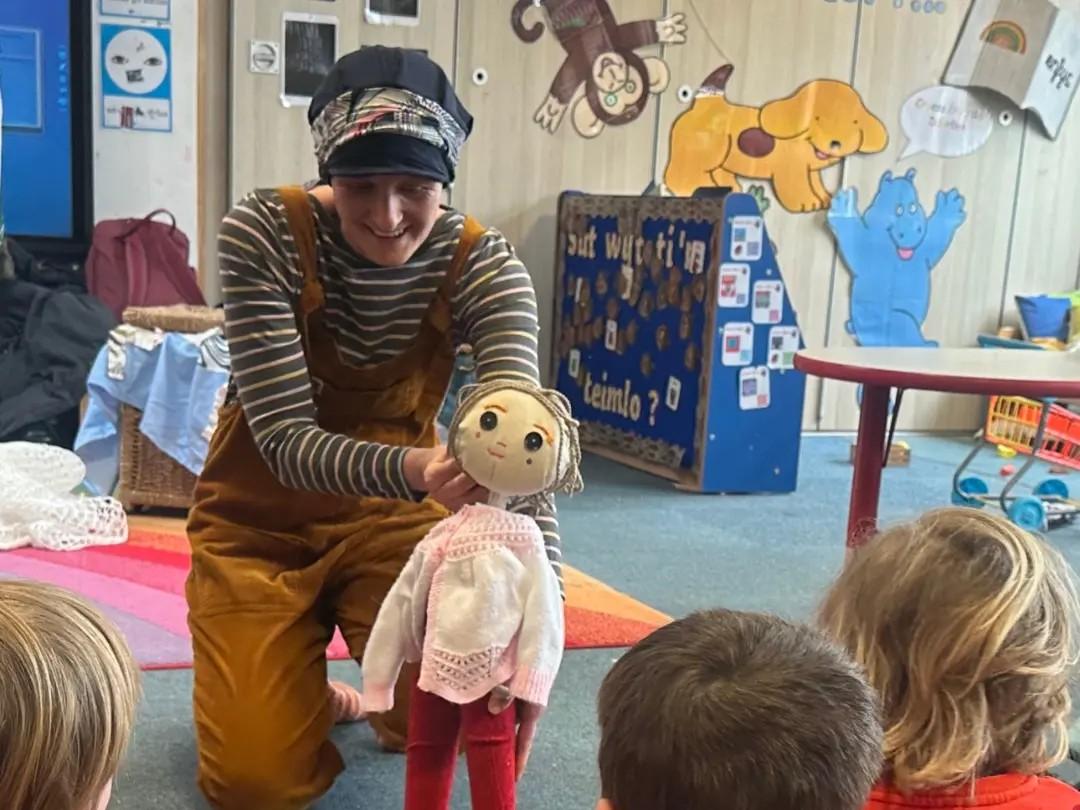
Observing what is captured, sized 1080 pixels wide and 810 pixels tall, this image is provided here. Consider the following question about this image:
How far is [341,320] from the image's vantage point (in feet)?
4.81

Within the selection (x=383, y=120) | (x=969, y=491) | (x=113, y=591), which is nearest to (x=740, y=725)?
(x=383, y=120)

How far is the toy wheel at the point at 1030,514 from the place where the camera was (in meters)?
3.02

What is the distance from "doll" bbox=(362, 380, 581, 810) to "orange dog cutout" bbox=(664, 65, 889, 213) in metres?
3.04

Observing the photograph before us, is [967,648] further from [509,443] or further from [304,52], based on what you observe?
[304,52]

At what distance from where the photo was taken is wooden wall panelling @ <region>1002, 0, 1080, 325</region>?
14.7 feet

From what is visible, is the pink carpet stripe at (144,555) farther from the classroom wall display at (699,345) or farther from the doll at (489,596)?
the classroom wall display at (699,345)

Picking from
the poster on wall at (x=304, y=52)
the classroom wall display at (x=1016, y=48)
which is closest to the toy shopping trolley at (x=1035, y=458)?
the classroom wall display at (x=1016, y=48)

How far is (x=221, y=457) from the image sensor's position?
1.48m

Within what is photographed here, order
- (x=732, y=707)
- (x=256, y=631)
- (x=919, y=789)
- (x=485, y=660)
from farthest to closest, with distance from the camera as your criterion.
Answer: (x=256, y=631), (x=485, y=660), (x=919, y=789), (x=732, y=707)

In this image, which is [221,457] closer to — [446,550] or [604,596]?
[446,550]

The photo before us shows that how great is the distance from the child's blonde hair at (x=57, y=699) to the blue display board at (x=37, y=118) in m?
3.01

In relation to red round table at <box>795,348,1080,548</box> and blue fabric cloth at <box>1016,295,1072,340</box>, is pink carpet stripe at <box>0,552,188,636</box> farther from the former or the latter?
blue fabric cloth at <box>1016,295,1072,340</box>

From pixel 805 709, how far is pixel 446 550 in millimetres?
530

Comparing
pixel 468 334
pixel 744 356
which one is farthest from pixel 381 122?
pixel 744 356
